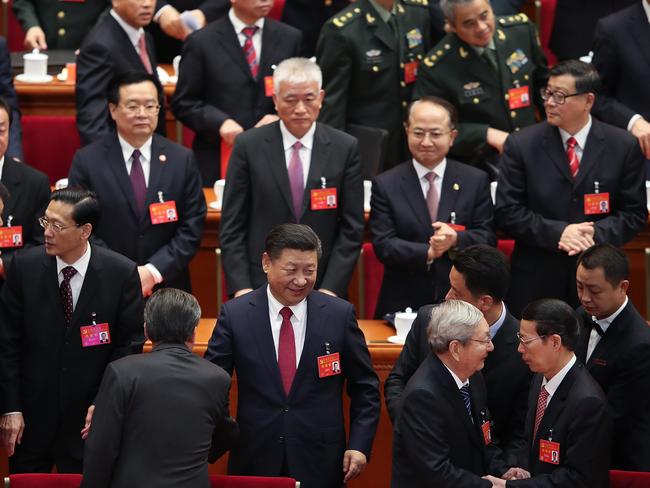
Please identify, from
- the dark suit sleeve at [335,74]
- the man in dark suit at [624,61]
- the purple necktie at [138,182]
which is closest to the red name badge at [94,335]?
the purple necktie at [138,182]

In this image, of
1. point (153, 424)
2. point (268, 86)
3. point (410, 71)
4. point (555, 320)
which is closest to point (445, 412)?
point (555, 320)

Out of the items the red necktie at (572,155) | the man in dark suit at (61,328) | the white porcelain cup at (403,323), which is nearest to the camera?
the man in dark suit at (61,328)

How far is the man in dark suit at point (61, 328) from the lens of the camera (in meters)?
4.22

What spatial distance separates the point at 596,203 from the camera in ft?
16.4

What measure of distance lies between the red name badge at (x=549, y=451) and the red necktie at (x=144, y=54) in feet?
9.31

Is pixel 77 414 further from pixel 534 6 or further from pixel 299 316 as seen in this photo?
pixel 534 6

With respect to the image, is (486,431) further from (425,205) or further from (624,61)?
(624,61)

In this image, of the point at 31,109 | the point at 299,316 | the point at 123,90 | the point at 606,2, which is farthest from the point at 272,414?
the point at 606,2

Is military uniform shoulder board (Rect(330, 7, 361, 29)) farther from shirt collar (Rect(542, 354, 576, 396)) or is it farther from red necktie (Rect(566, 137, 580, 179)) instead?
shirt collar (Rect(542, 354, 576, 396))

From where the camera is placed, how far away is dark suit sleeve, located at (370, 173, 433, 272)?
16.0ft

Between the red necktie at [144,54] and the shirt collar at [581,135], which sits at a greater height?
the red necktie at [144,54]

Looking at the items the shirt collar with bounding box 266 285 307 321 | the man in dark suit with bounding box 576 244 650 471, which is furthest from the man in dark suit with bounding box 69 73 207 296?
the man in dark suit with bounding box 576 244 650 471

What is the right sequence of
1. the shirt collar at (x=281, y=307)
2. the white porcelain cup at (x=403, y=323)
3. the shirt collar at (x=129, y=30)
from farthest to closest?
the shirt collar at (x=129, y=30) < the white porcelain cup at (x=403, y=323) < the shirt collar at (x=281, y=307)

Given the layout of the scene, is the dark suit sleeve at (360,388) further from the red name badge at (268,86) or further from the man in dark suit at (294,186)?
the red name badge at (268,86)
